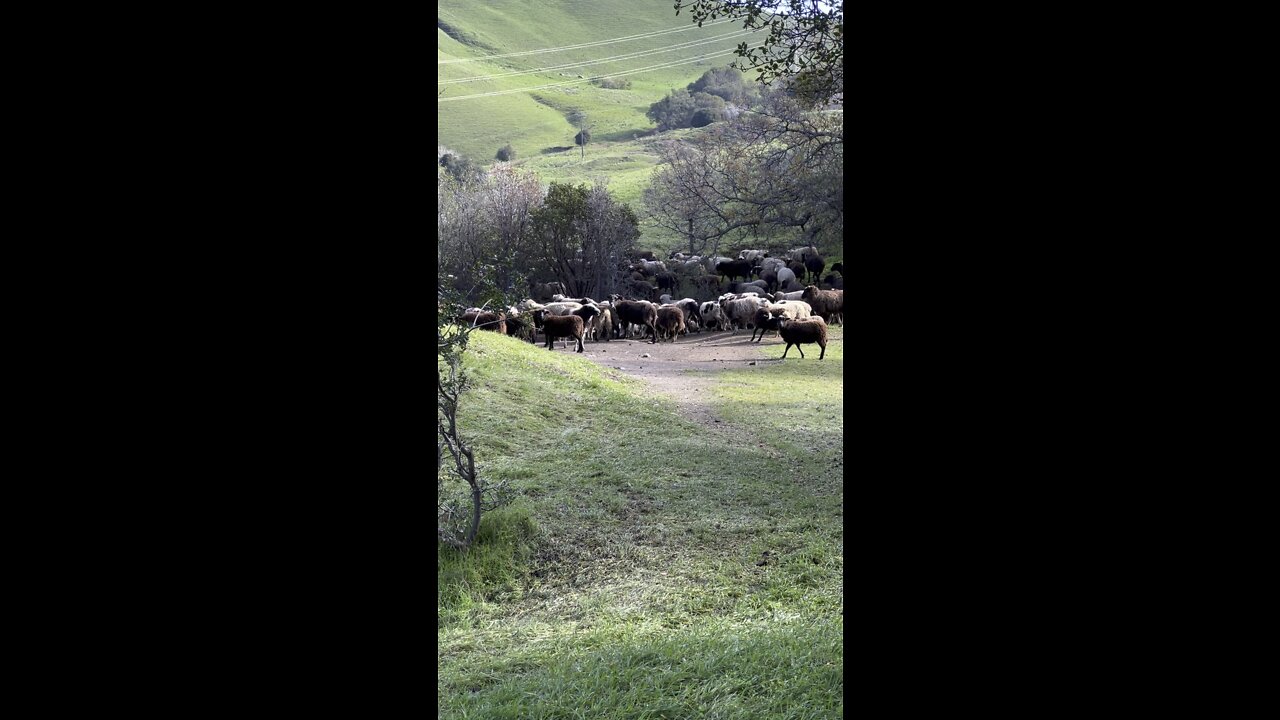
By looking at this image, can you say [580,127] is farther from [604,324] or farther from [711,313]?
[604,324]

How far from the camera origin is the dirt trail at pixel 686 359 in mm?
10617

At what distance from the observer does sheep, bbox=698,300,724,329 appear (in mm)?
18752

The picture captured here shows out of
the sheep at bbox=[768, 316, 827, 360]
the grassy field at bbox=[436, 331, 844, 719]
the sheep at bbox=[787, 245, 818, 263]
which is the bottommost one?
the grassy field at bbox=[436, 331, 844, 719]

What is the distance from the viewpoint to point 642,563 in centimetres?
540

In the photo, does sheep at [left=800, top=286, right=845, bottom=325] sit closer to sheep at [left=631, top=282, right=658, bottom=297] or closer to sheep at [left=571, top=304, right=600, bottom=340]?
sheep at [left=571, top=304, right=600, bottom=340]

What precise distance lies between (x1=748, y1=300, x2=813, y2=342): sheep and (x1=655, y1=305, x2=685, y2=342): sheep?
1.31 m

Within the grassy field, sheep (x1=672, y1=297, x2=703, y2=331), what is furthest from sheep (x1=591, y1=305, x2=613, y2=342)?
the grassy field

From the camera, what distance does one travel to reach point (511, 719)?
3.04 m

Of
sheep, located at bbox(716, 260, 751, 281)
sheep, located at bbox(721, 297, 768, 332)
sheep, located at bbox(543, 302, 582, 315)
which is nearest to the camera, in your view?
sheep, located at bbox(543, 302, 582, 315)

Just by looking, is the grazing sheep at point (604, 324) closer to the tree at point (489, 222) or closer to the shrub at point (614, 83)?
the tree at point (489, 222)
